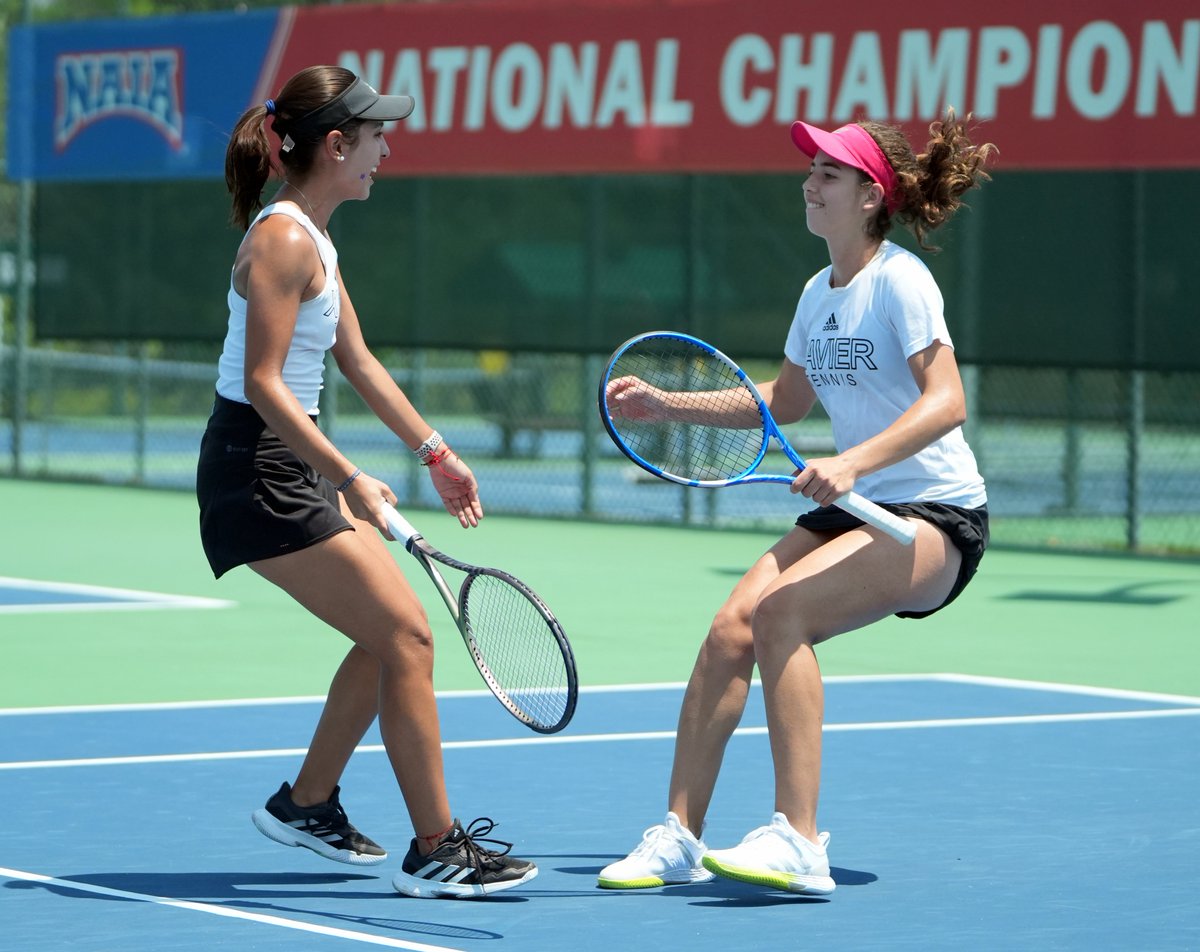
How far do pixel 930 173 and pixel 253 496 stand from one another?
1.73m

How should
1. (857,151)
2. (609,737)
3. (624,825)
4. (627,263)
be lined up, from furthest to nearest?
1. (627,263)
2. (609,737)
3. (624,825)
4. (857,151)

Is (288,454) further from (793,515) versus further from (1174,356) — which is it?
(793,515)

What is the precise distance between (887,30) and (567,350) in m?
2.84

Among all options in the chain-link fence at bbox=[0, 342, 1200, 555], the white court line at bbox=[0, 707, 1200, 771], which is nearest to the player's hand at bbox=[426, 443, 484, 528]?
the white court line at bbox=[0, 707, 1200, 771]

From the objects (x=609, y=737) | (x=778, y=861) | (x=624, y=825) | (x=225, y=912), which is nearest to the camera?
(x=225, y=912)

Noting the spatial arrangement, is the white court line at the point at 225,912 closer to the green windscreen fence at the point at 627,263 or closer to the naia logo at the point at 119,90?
the green windscreen fence at the point at 627,263

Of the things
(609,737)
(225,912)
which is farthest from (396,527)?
(609,737)

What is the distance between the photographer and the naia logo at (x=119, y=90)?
17.3 metres

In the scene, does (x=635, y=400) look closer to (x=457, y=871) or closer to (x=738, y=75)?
(x=457, y=871)

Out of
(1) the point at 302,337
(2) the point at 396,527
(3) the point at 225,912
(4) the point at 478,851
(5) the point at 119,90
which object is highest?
(5) the point at 119,90

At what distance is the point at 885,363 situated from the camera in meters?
5.71

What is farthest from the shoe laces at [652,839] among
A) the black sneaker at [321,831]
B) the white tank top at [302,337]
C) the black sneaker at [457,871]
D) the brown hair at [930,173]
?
the brown hair at [930,173]

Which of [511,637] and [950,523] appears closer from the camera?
[950,523]

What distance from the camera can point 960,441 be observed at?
5.89 m
